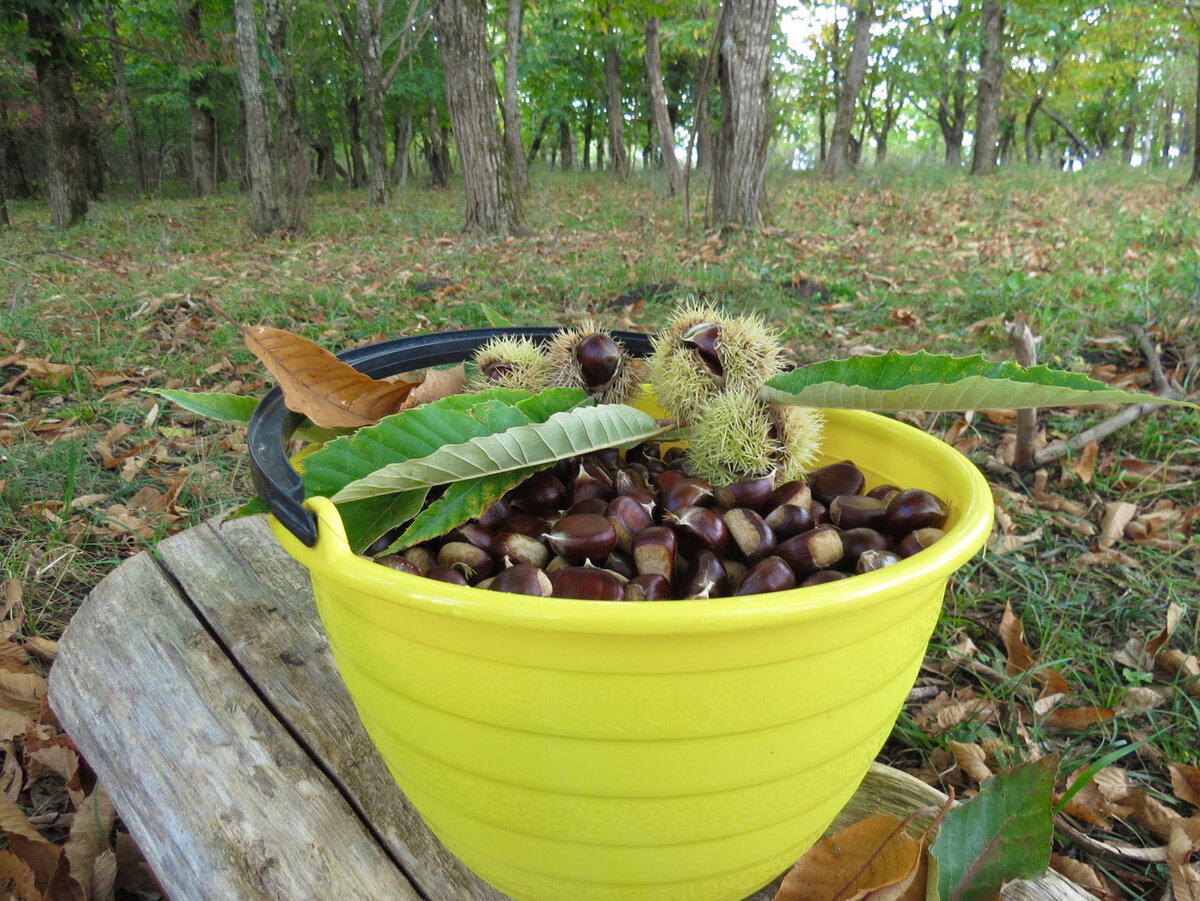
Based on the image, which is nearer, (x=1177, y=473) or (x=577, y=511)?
(x=577, y=511)

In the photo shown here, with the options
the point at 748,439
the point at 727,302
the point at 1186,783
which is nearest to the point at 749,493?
the point at 748,439

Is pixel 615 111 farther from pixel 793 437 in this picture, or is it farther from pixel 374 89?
pixel 793 437

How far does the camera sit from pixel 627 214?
781 centimetres

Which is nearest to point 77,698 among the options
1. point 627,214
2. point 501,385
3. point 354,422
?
point 354,422

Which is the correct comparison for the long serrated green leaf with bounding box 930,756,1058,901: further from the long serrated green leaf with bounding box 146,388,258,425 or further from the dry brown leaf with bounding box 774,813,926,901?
the long serrated green leaf with bounding box 146,388,258,425

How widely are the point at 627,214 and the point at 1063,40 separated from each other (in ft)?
35.4

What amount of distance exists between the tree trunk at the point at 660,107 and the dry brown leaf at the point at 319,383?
6.56 m

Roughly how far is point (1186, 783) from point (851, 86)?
43.1 feet

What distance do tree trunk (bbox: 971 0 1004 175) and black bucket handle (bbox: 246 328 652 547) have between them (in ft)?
41.1

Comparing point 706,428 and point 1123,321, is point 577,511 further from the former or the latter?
point 1123,321

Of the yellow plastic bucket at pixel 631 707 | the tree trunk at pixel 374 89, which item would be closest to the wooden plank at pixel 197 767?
the yellow plastic bucket at pixel 631 707

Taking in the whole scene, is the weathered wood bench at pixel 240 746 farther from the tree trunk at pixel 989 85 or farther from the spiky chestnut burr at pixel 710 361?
the tree trunk at pixel 989 85

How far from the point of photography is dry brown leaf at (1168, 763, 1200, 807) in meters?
1.26

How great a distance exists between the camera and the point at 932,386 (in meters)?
0.66
